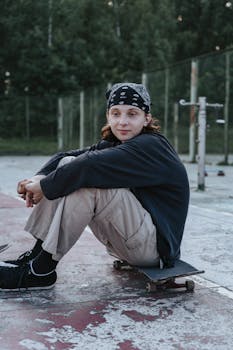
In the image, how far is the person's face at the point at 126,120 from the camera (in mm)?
2996

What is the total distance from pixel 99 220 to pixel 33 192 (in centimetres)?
36

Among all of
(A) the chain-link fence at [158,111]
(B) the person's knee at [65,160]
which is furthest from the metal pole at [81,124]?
(B) the person's knee at [65,160]

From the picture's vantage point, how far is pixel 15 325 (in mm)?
2549

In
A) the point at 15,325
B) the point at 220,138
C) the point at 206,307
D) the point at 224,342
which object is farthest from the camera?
the point at 220,138

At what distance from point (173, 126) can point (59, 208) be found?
12.1 m

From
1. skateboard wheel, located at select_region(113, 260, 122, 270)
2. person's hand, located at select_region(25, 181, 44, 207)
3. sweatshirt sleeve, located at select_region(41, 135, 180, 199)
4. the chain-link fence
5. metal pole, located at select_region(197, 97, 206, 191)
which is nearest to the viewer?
sweatshirt sleeve, located at select_region(41, 135, 180, 199)

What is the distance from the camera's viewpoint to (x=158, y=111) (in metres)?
15.1

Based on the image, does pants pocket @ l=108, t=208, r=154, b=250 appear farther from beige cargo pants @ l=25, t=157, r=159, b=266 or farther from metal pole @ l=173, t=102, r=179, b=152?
metal pole @ l=173, t=102, r=179, b=152

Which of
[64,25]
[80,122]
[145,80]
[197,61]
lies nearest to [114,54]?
[64,25]

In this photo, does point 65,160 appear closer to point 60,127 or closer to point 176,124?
point 176,124

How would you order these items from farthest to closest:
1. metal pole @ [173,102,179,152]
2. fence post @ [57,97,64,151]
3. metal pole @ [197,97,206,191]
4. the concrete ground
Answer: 1. fence post @ [57,97,64,151]
2. metal pole @ [173,102,179,152]
3. metal pole @ [197,97,206,191]
4. the concrete ground

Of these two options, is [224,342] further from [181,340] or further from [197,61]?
[197,61]

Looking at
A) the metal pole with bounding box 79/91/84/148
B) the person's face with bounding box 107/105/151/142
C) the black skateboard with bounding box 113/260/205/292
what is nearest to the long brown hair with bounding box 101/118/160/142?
the person's face with bounding box 107/105/151/142

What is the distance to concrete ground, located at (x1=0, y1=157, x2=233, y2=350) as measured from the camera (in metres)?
2.37
